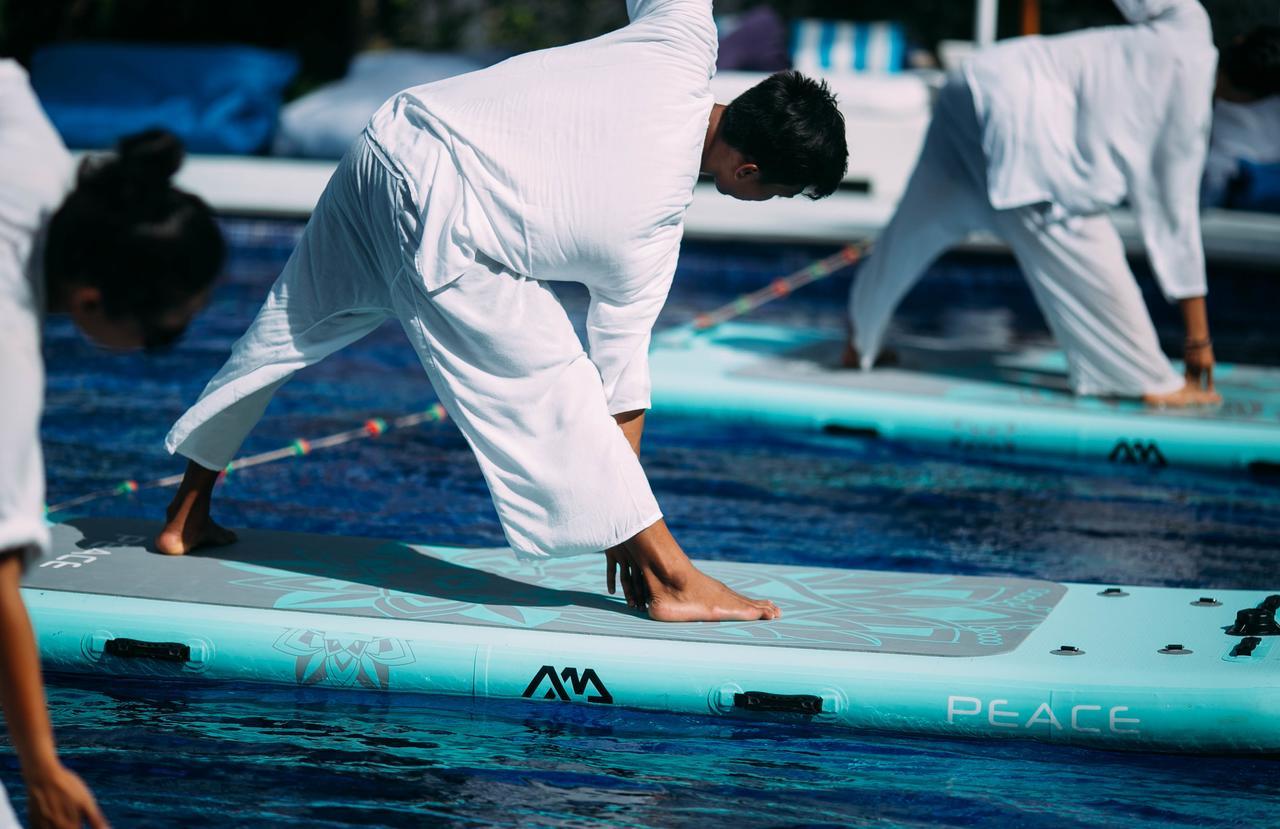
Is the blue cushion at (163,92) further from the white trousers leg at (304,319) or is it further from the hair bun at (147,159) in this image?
the hair bun at (147,159)

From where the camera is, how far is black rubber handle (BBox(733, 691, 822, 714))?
2.92 meters

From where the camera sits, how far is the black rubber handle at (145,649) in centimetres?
311

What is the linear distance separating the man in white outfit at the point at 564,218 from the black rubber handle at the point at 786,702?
29 cm

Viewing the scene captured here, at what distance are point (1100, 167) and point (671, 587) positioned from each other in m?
2.63

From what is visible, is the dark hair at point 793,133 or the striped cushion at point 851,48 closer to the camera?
the dark hair at point 793,133

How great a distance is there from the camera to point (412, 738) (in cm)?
298

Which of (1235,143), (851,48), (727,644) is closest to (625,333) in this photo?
(727,644)

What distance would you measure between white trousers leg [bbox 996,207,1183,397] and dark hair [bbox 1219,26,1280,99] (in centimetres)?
56

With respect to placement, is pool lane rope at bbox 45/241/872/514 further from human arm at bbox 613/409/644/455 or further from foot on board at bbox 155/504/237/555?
human arm at bbox 613/409/644/455

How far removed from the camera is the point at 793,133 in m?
2.83

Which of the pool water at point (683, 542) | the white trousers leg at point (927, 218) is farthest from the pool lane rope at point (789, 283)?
the white trousers leg at point (927, 218)

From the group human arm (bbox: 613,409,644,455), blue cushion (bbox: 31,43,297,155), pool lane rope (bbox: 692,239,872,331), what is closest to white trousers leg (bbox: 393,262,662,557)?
human arm (bbox: 613,409,644,455)

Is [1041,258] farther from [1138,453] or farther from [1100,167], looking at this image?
[1138,453]

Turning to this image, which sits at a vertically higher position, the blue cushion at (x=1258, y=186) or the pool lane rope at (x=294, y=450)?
the blue cushion at (x=1258, y=186)
